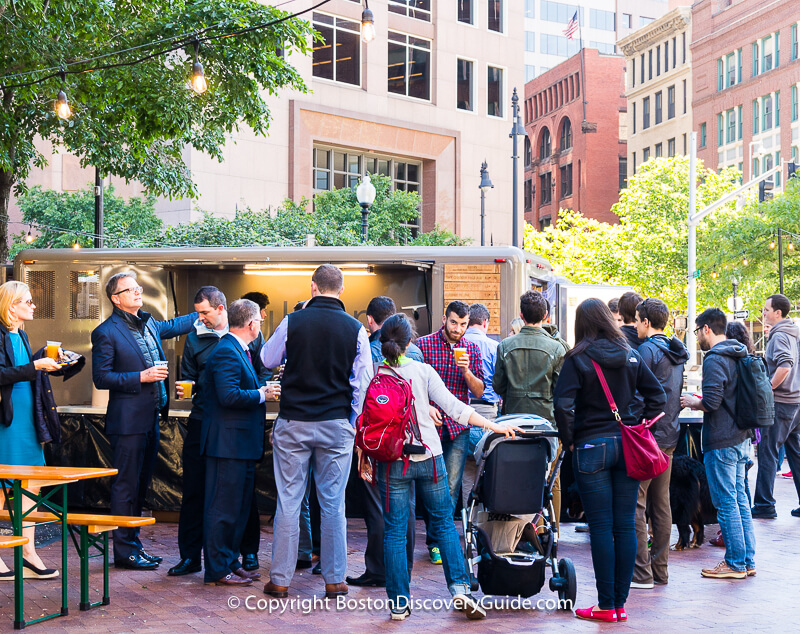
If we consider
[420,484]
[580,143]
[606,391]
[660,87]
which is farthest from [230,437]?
[580,143]

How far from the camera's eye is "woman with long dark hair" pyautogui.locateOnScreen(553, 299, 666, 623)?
630 cm

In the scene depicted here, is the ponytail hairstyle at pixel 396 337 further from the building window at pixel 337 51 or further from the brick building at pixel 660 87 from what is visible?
the brick building at pixel 660 87

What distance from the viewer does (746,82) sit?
212ft

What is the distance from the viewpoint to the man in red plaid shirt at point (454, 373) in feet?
26.1

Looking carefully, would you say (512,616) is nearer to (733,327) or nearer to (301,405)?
(301,405)

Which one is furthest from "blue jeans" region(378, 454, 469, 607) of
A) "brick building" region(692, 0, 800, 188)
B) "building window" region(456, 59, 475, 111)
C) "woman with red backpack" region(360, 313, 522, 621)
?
"brick building" region(692, 0, 800, 188)

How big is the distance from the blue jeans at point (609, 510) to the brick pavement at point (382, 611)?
0.93 feet

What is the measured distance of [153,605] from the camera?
265 inches

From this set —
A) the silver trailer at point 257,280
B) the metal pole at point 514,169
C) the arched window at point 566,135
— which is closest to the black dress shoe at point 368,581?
the silver trailer at point 257,280

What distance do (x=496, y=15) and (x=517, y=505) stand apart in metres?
42.0

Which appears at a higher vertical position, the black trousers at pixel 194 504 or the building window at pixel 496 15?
the building window at pixel 496 15

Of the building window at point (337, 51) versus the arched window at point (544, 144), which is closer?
the building window at point (337, 51)

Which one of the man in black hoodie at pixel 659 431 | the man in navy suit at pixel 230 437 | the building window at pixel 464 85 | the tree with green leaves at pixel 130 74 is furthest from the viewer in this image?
the building window at pixel 464 85

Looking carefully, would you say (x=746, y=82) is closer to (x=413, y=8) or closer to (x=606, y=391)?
(x=413, y=8)
